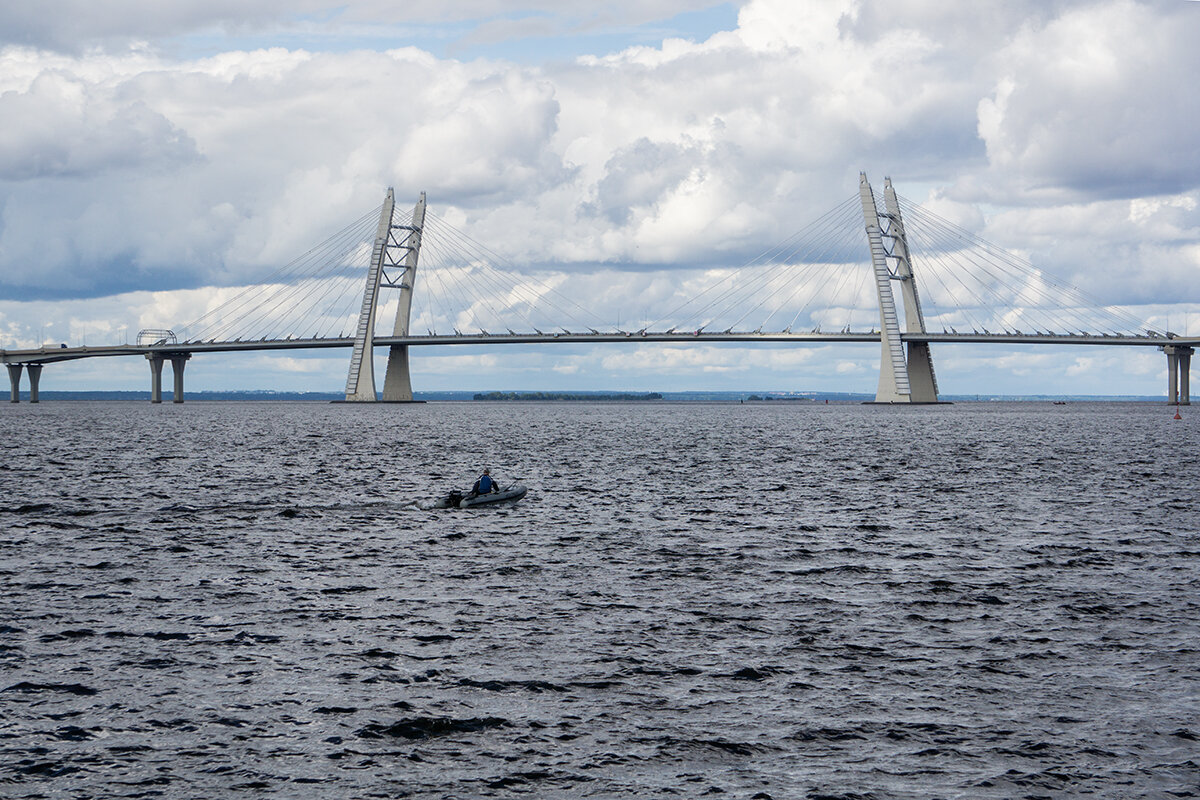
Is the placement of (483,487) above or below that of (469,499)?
above

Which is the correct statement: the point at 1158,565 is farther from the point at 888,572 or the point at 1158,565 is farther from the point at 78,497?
the point at 78,497

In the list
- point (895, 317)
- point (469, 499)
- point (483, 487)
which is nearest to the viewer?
point (469, 499)

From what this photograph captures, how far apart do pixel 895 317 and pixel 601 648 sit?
138 metres

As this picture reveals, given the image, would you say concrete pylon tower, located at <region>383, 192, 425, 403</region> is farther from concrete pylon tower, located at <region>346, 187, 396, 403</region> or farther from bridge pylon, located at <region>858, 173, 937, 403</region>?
bridge pylon, located at <region>858, 173, 937, 403</region>

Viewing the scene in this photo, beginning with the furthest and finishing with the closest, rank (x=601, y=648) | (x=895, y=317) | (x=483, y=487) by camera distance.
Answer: (x=895, y=317) → (x=483, y=487) → (x=601, y=648)

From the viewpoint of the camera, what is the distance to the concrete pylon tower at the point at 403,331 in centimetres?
17188

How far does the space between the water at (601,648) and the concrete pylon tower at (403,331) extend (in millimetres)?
126674

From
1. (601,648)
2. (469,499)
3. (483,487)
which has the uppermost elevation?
(483,487)

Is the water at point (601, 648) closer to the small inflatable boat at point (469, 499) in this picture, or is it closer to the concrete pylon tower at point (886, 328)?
the small inflatable boat at point (469, 499)

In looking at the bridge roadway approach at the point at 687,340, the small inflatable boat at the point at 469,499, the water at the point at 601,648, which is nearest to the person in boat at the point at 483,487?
the small inflatable boat at the point at 469,499

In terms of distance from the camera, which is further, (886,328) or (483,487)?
(886,328)

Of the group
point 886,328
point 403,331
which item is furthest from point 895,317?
point 403,331

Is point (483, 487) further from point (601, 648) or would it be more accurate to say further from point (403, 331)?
point (403, 331)

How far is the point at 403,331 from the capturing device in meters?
171
